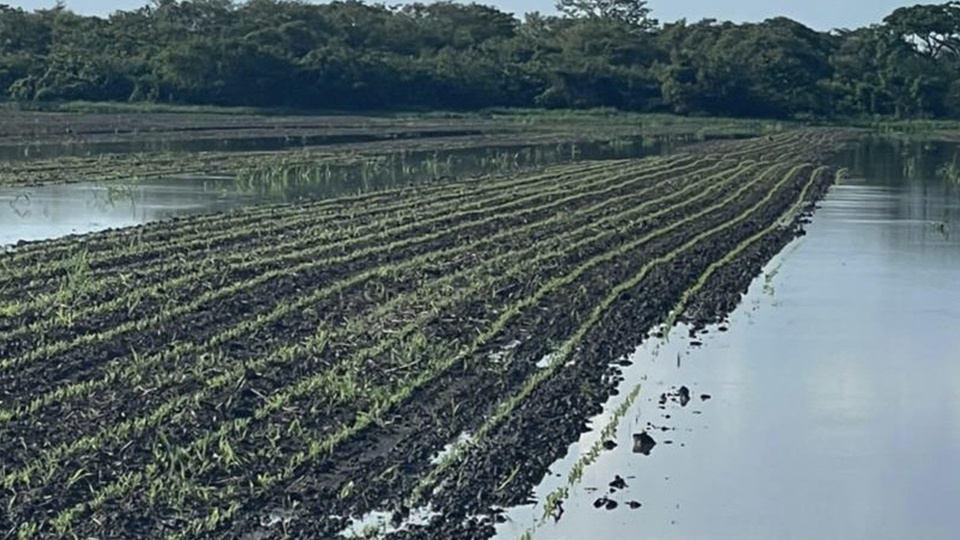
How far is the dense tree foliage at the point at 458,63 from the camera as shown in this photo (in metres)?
55.1

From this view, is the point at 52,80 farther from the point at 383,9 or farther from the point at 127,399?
the point at 127,399

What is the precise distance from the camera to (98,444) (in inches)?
284

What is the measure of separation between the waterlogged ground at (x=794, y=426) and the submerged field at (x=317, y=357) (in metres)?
0.35

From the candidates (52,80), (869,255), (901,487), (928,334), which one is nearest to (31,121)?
(52,80)

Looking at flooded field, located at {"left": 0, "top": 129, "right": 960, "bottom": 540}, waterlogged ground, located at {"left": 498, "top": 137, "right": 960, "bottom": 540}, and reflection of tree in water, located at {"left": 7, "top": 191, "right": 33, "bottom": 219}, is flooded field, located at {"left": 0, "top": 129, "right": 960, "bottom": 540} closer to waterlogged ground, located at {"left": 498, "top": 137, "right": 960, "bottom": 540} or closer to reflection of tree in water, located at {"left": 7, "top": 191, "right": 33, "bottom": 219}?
waterlogged ground, located at {"left": 498, "top": 137, "right": 960, "bottom": 540}

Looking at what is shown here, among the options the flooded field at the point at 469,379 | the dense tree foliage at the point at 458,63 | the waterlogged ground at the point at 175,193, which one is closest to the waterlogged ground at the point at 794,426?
the flooded field at the point at 469,379

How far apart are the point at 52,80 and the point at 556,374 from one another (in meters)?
47.7

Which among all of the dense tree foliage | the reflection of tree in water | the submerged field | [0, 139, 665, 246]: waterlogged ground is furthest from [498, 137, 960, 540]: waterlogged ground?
the dense tree foliage

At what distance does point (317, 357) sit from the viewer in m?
9.36

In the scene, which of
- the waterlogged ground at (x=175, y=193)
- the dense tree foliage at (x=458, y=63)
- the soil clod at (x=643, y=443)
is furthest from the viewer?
the dense tree foliage at (x=458, y=63)

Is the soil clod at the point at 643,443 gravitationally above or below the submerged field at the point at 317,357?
below

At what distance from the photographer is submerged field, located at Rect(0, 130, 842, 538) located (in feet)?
21.8

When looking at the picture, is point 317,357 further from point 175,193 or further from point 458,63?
point 458,63

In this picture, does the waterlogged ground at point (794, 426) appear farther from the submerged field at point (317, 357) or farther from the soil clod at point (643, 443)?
the submerged field at point (317, 357)
